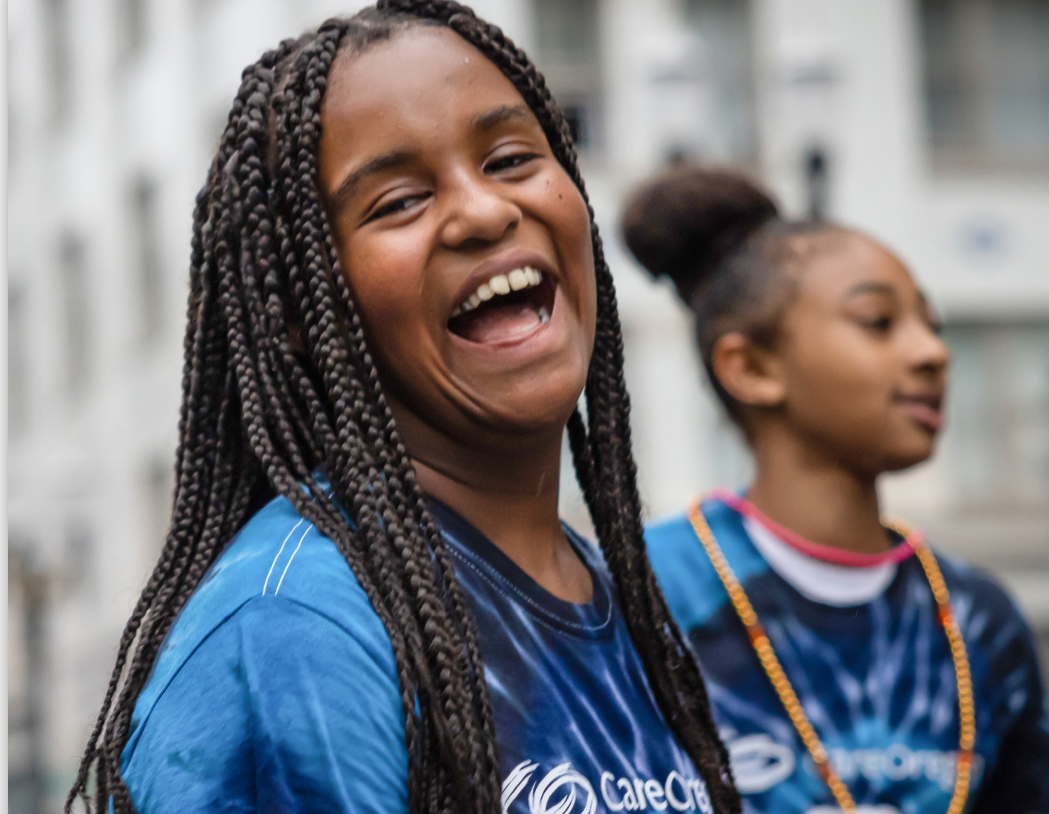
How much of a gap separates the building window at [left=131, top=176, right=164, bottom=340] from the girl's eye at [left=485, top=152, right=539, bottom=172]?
1586cm

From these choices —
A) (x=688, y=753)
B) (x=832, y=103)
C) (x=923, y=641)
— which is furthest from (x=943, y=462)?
(x=688, y=753)

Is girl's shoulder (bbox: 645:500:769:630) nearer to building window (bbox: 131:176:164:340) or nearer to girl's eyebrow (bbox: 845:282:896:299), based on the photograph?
girl's eyebrow (bbox: 845:282:896:299)

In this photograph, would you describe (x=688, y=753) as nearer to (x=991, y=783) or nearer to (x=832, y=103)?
(x=991, y=783)

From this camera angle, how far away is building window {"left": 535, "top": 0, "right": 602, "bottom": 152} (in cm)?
1381

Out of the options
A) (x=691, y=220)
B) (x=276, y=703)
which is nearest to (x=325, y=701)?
(x=276, y=703)

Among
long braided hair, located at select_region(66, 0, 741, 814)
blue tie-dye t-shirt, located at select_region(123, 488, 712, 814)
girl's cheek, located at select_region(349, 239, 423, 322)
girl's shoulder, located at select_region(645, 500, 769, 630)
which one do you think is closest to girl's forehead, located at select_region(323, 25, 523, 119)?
long braided hair, located at select_region(66, 0, 741, 814)

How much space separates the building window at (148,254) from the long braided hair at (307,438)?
51.8 feet

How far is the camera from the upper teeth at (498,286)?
181 cm

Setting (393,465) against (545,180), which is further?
(545,180)

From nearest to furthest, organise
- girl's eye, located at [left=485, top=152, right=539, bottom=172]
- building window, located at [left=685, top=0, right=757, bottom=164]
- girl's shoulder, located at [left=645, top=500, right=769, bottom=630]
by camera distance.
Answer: girl's eye, located at [left=485, top=152, right=539, bottom=172]
girl's shoulder, located at [left=645, top=500, right=769, bottom=630]
building window, located at [left=685, top=0, right=757, bottom=164]

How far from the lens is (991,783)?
3146 millimetres

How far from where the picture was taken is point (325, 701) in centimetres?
151

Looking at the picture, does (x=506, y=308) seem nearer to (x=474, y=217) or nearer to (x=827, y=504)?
(x=474, y=217)

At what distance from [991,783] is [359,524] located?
1.98m
